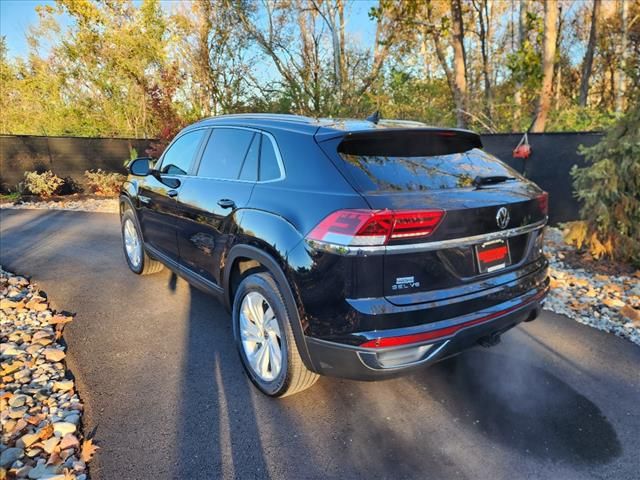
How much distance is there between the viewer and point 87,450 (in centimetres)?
225

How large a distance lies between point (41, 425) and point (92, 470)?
1.77 feet

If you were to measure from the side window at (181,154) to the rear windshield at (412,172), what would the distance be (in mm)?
1911

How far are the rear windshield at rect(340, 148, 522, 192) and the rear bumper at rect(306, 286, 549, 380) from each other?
73 centimetres

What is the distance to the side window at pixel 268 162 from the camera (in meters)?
2.69

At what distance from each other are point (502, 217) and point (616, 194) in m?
3.88

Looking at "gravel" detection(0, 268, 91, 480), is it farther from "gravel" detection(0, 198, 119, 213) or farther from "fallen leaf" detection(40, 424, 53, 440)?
"gravel" detection(0, 198, 119, 213)

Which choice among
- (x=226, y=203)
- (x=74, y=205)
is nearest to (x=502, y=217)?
(x=226, y=203)

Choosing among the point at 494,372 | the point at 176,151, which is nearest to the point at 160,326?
the point at 176,151

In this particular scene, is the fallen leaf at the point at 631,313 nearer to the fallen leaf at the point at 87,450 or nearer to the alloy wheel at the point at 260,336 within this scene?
the alloy wheel at the point at 260,336

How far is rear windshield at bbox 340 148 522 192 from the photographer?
2258 mm

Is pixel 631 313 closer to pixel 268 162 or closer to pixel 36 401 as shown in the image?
pixel 268 162

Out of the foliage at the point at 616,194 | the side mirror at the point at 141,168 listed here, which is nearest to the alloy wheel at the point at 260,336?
the side mirror at the point at 141,168

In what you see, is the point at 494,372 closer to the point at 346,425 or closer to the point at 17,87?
the point at 346,425

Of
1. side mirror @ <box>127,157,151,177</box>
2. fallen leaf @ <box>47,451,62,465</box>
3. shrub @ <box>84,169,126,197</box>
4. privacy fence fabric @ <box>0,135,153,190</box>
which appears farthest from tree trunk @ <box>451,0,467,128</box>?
fallen leaf @ <box>47,451,62,465</box>
